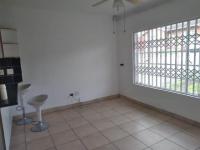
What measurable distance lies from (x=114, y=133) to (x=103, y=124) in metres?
0.41

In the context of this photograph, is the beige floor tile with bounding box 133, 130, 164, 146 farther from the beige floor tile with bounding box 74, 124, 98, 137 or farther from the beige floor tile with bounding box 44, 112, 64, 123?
the beige floor tile with bounding box 44, 112, 64, 123

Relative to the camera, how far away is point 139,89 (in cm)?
411

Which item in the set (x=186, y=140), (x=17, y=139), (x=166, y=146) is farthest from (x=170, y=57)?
(x=17, y=139)

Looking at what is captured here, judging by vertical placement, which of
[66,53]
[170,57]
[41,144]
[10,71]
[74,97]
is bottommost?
[41,144]

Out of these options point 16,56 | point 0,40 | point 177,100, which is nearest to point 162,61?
Answer: point 177,100

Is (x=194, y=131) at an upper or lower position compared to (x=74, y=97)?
lower

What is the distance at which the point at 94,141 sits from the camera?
8.30 feet

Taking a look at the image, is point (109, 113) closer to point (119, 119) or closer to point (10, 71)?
point (119, 119)

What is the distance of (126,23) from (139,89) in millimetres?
1828

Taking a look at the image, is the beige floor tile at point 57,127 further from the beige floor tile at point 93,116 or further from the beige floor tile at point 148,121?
the beige floor tile at point 148,121

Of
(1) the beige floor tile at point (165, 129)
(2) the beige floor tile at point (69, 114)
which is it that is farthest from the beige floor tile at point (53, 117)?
(1) the beige floor tile at point (165, 129)

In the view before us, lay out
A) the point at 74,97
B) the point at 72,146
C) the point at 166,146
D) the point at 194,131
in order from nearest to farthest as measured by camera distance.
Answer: the point at 166,146
the point at 72,146
the point at 194,131
the point at 74,97

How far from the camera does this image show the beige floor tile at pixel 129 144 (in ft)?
7.59

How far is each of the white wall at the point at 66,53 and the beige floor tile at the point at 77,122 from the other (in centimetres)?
80
